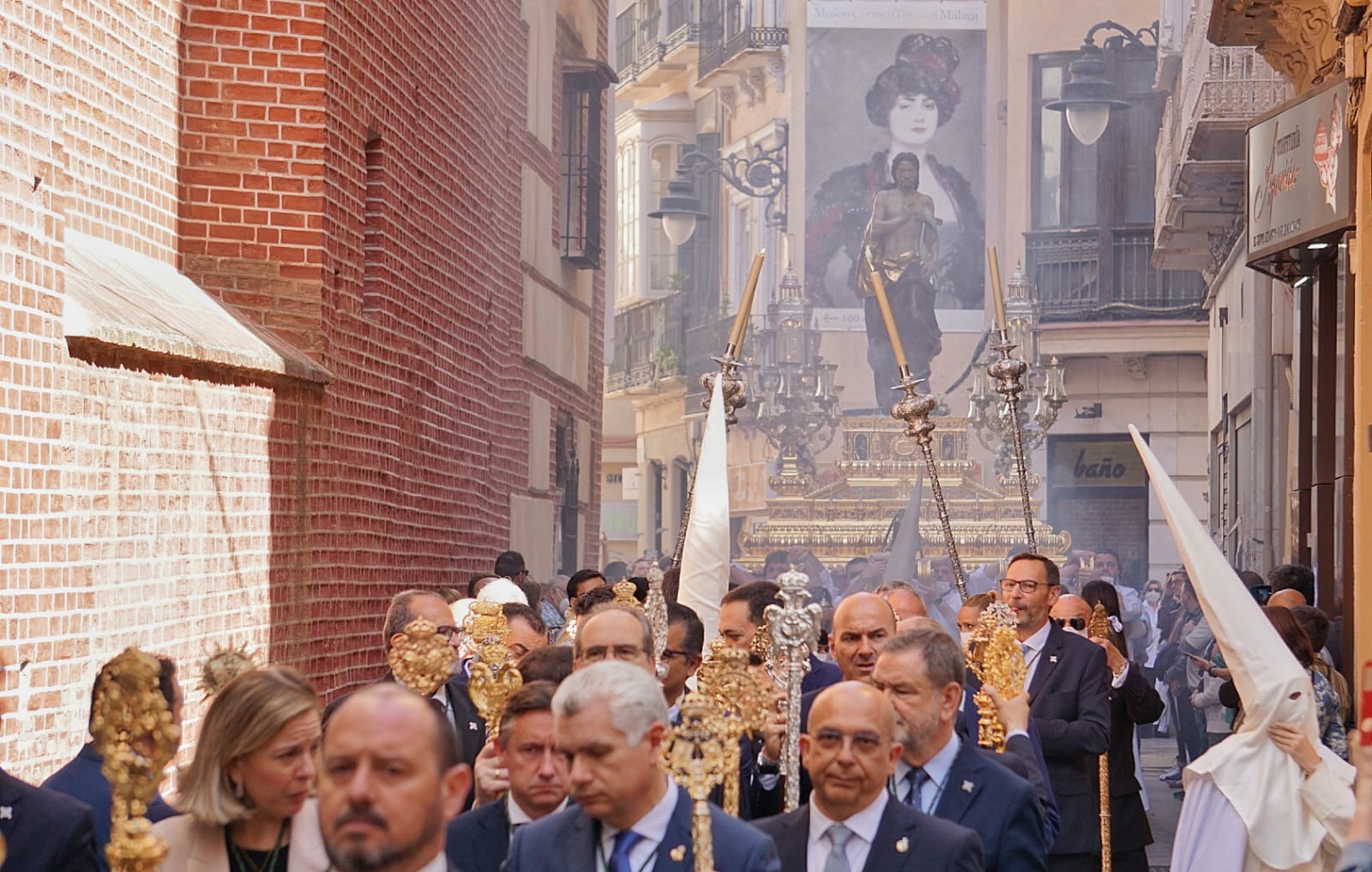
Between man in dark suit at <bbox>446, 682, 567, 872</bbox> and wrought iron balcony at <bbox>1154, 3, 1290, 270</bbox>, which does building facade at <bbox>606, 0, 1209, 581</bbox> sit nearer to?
wrought iron balcony at <bbox>1154, 3, 1290, 270</bbox>

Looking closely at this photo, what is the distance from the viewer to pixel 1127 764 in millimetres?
10461

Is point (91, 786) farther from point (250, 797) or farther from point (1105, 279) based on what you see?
point (1105, 279)

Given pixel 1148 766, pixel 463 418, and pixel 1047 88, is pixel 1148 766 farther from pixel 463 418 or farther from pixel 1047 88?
pixel 1047 88

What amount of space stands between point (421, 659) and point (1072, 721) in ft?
10.6

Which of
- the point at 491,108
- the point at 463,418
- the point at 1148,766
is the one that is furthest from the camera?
the point at 1148,766

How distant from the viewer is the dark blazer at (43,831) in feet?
16.7

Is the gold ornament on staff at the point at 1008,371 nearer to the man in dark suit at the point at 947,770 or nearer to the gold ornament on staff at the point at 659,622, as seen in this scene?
the gold ornament on staff at the point at 659,622

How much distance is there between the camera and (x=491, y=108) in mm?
18125

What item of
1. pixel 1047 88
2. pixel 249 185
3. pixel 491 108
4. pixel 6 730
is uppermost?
pixel 1047 88

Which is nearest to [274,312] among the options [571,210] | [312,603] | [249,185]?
[249,185]

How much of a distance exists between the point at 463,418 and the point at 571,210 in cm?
703

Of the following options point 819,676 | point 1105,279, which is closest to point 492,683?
point 819,676

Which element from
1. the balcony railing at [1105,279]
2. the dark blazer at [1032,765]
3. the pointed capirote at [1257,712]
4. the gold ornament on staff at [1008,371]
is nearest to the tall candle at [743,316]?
the gold ornament on staff at [1008,371]

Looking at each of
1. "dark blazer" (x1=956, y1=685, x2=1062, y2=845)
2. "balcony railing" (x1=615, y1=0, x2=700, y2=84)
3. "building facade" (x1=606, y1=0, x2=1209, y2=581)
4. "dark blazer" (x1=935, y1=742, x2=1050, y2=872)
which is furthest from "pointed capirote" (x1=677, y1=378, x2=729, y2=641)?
"balcony railing" (x1=615, y1=0, x2=700, y2=84)
